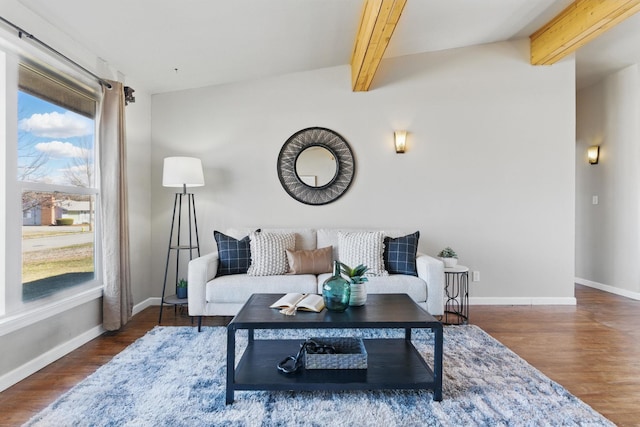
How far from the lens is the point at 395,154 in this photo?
4.02m

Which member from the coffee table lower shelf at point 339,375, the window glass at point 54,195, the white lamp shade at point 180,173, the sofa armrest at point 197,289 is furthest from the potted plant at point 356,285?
the window glass at point 54,195

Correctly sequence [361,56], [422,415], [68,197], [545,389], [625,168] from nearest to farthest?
[422,415] < [545,389] < [68,197] < [361,56] < [625,168]

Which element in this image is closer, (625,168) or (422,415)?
(422,415)

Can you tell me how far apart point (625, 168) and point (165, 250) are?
5.48 meters

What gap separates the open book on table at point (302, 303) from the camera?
2135 millimetres

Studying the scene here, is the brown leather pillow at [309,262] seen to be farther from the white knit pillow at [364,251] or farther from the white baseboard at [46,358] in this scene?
the white baseboard at [46,358]

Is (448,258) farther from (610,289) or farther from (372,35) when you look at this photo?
(610,289)

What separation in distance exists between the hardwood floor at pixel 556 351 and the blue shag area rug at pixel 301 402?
5.3 inches

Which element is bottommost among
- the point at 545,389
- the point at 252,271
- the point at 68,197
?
the point at 545,389

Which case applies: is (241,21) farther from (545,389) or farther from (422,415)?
(545,389)

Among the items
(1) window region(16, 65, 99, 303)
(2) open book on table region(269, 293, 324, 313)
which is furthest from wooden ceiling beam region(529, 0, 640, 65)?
(1) window region(16, 65, 99, 303)

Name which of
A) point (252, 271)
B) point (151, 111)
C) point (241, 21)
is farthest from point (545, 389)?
point (151, 111)

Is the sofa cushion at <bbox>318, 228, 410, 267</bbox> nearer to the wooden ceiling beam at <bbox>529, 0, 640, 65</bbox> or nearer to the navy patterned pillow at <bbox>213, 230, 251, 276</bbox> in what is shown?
the navy patterned pillow at <bbox>213, 230, 251, 276</bbox>

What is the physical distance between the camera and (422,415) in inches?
71.5
